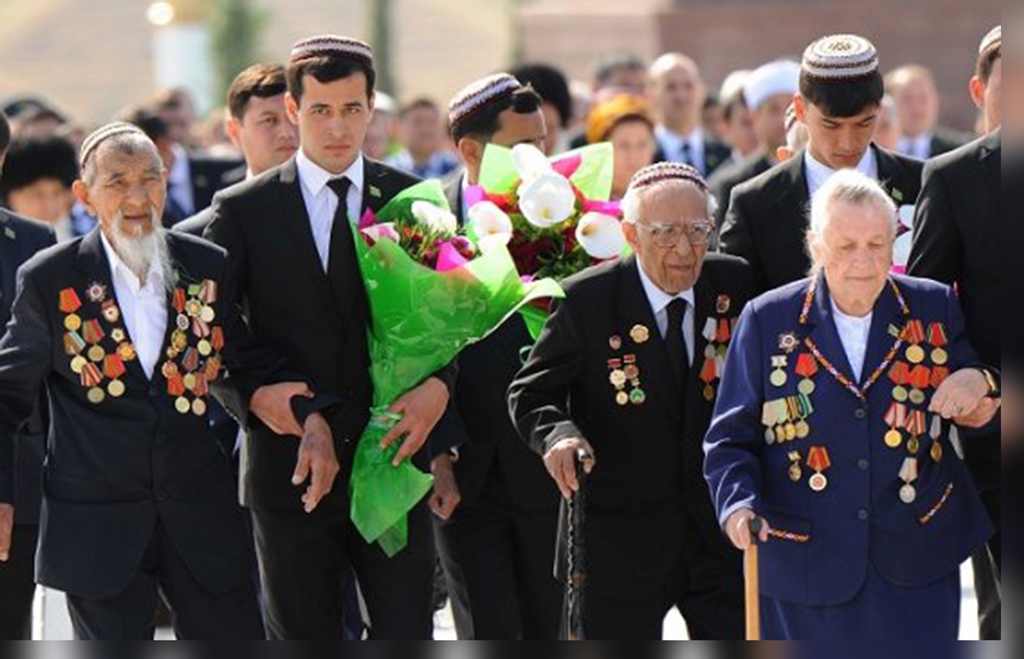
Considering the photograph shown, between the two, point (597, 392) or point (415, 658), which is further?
point (597, 392)

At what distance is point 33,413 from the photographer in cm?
761

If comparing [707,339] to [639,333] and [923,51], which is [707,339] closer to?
[639,333]

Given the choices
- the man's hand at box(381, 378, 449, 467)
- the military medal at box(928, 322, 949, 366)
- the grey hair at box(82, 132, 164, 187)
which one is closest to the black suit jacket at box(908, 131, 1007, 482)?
the military medal at box(928, 322, 949, 366)

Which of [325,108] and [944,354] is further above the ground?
[325,108]

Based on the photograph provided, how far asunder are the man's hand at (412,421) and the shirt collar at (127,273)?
84cm

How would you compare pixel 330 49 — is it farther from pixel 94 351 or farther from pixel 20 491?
pixel 20 491

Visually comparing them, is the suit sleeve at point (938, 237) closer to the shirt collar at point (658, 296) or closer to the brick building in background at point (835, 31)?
the shirt collar at point (658, 296)

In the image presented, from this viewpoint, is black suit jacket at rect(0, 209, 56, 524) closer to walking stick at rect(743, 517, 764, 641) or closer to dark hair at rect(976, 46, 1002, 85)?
walking stick at rect(743, 517, 764, 641)

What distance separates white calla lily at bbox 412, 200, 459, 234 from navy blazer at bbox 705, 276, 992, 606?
135cm

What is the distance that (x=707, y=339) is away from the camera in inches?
283

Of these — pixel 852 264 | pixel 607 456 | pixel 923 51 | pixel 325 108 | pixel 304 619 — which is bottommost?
pixel 304 619

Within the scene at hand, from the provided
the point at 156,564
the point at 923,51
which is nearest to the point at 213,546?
the point at 156,564

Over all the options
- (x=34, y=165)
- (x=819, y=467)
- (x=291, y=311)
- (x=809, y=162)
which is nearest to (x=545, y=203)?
(x=809, y=162)

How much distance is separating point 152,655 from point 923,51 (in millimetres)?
20975
